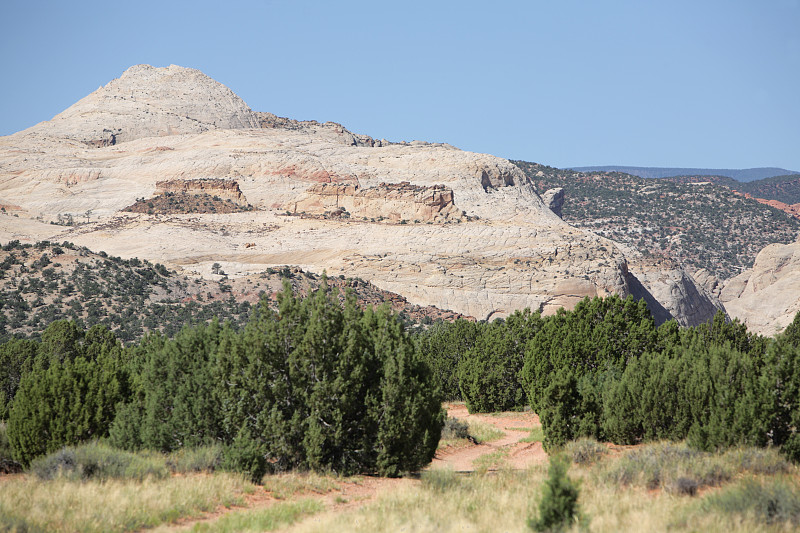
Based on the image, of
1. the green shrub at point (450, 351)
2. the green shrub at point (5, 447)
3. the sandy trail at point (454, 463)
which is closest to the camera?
the sandy trail at point (454, 463)

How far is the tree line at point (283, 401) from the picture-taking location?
15.5 metres

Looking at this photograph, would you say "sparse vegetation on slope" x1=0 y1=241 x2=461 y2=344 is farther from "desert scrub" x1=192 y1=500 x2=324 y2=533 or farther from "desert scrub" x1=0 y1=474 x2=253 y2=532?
"desert scrub" x1=192 y1=500 x2=324 y2=533

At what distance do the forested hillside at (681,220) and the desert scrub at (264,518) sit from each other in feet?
296

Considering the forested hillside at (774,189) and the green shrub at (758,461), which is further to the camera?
the forested hillside at (774,189)

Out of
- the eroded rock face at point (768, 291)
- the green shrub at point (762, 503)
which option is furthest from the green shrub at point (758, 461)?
the eroded rock face at point (768, 291)

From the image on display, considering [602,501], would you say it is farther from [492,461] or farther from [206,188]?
[206,188]

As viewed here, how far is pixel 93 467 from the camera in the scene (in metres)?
14.0

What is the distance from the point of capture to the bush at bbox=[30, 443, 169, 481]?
13.6 m

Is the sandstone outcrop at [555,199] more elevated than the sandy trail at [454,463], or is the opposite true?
the sandstone outcrop at [555,199]

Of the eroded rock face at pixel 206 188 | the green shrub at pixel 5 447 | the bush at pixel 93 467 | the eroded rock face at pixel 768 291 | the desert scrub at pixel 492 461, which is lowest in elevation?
the eroded rock face at pixel 768 291

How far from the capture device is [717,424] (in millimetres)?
16188

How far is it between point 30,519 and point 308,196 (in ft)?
272

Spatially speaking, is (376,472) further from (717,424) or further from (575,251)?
(575,251)

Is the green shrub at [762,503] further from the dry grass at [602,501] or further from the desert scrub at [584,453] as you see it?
the desert scrub at [584,453]
